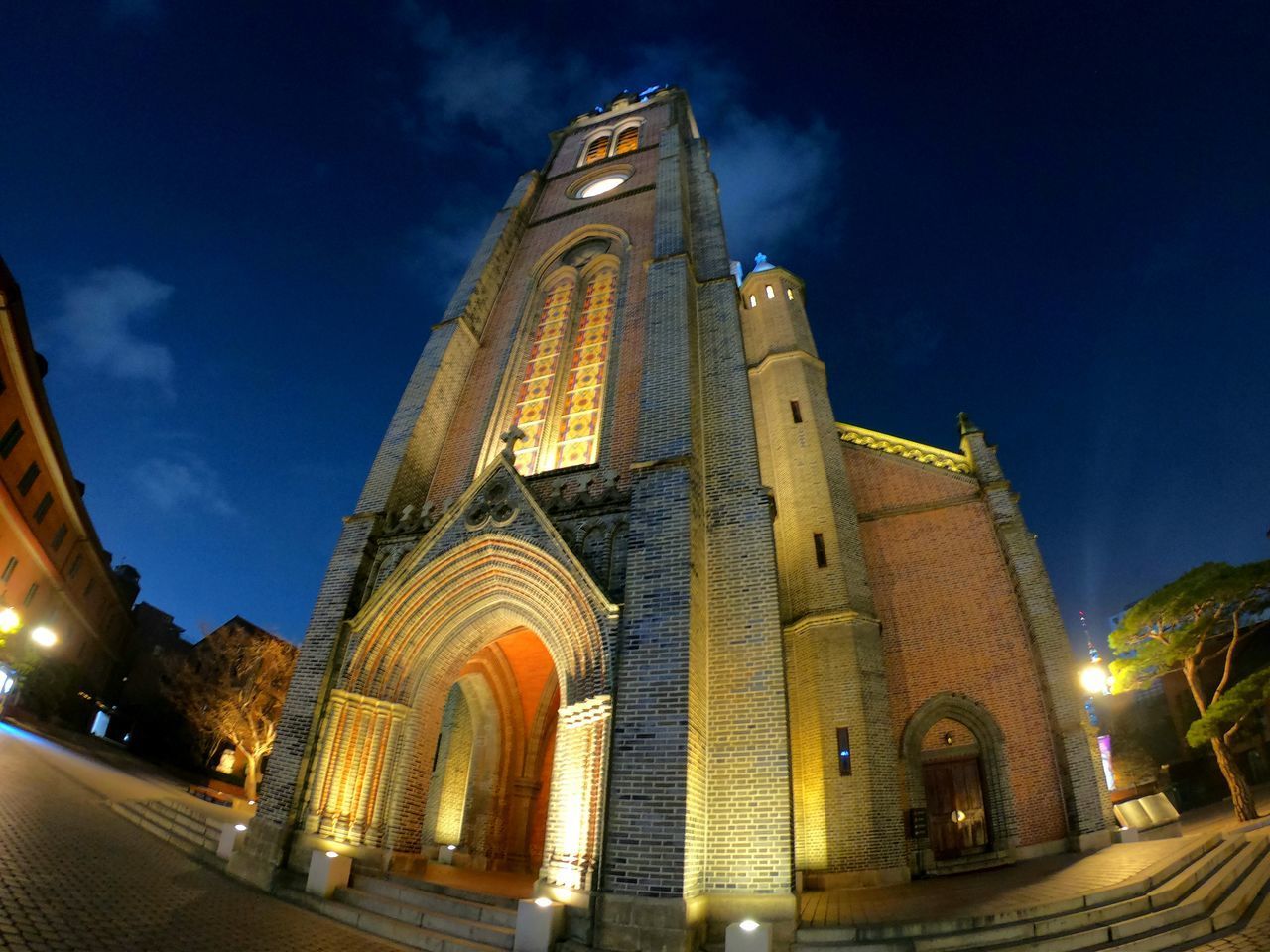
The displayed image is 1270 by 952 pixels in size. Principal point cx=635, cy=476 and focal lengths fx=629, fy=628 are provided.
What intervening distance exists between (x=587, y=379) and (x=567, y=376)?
23.8 inches

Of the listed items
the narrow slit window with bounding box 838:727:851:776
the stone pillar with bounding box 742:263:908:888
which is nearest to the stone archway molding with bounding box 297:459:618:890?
the stone pillar with bounding box 742:263:908:888

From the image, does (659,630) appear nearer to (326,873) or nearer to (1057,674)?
(326,873)

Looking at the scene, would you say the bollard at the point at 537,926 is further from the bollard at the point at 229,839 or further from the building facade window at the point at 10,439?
the building facade window at the point at 10,439

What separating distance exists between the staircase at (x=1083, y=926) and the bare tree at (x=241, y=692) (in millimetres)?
21339

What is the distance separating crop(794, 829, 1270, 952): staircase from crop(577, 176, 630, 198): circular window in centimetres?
1739

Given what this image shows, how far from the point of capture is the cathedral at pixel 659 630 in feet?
22.0

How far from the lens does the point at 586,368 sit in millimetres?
12352

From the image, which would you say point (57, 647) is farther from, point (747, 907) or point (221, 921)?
point (747, 907)

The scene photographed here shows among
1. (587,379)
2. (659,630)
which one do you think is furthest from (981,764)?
(587,379)

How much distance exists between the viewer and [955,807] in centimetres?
1213

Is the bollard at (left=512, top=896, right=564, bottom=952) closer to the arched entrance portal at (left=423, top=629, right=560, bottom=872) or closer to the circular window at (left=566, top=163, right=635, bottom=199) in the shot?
the arched entrance portal at (left=423, top=629, right=560, bottom=872)

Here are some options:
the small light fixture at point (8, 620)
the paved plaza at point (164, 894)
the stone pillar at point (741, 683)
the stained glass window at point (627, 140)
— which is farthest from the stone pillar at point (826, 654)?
the small light fixture at point (8, 620)

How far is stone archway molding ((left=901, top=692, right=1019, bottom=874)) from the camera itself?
37.3 ft

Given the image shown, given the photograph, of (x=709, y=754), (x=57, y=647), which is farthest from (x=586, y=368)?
(x=57, y=647)
